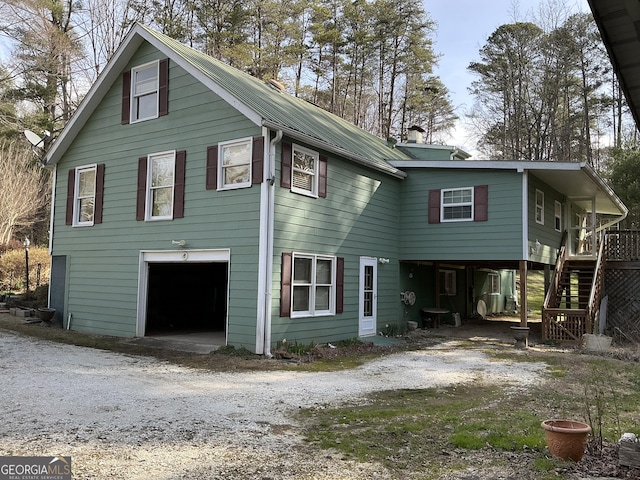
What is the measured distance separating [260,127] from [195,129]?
2.03 metres

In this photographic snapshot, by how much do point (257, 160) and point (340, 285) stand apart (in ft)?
12.4

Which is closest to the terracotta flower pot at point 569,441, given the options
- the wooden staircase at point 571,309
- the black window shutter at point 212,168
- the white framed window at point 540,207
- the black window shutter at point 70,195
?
the black window shutter at point 212,168

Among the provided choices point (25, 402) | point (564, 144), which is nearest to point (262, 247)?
point (25, 402)

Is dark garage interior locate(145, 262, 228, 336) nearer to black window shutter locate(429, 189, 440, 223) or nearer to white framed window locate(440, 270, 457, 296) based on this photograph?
black window shutter locate(429, 189, 440, 223)

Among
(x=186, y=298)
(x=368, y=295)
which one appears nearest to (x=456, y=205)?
(x=368, y=295)

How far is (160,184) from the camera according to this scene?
42.3 feet

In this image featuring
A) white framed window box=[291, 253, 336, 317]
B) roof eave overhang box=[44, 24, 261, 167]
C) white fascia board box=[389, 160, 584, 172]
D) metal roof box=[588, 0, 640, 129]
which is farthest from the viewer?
white fascia board box=[389, 160, 584, 172]

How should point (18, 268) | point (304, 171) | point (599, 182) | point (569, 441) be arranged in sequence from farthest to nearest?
point (18, 268)
point (599, 182)
point (304, 171)
point (569, 441)

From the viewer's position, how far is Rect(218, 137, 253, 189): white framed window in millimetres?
11266

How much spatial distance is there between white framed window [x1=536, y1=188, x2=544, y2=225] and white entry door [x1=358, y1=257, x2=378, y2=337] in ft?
16.9

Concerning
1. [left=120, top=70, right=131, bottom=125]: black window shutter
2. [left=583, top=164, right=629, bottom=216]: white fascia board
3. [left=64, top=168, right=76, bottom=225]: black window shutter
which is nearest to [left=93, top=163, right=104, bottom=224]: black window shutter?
[left=64, top=168, right=76, bottom=225]: black window shutter

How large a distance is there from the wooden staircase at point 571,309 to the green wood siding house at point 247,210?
0.82 m

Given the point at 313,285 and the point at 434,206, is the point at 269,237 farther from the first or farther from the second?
the point at 434,206

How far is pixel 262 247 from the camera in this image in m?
10.7
